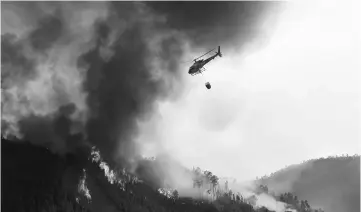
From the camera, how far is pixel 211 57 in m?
195

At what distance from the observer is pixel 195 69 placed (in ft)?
604

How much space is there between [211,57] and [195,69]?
15.8 metres
